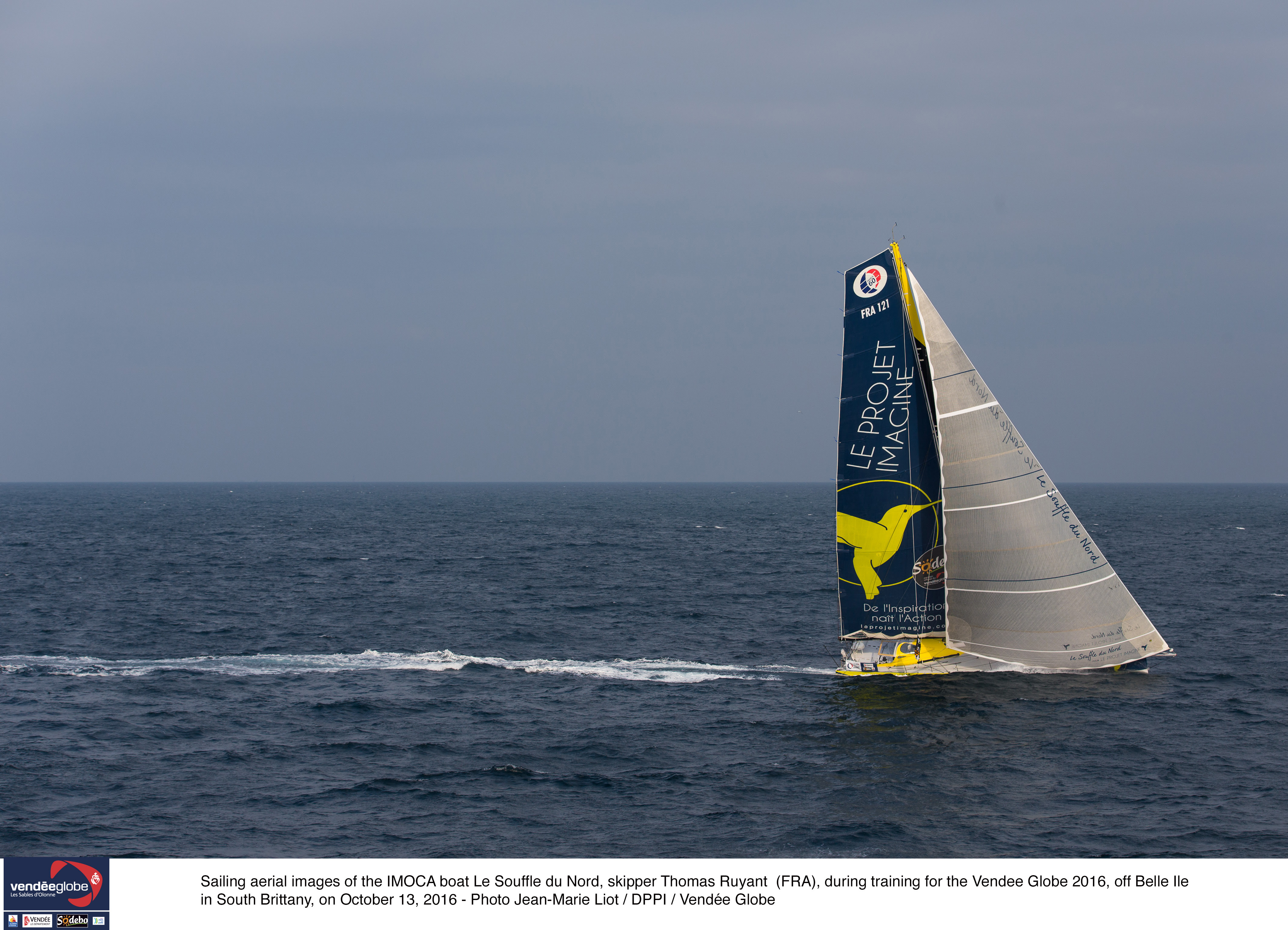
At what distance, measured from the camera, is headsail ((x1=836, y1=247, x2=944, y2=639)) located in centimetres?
3819

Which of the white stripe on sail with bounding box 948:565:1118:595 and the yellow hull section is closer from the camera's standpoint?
the white stripe on sail with bounding box 948:565:1118:595

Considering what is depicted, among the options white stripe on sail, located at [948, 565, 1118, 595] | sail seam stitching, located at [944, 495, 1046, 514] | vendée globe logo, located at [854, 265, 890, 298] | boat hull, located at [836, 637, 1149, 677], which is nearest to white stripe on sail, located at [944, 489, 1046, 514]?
sail seam stitching, located at [944, 495, 1046, 514]

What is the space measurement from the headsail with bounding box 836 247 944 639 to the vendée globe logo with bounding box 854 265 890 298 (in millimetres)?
33

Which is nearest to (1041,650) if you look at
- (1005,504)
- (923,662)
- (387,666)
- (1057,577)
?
(1057,577)

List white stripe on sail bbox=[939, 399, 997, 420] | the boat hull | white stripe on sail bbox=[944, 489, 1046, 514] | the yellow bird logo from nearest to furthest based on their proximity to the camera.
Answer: white stripe on sail bbox=[939, 399, 997, 420] → white stripe on sail bbox=[944, 489, 1046, 514] → the yellow bird logo → the boat hull

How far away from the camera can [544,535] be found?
5182 inches

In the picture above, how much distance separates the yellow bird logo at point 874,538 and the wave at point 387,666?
5612 millimetres

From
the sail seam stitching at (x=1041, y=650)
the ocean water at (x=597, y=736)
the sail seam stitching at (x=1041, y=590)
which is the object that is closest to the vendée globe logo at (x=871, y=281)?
the sail seam stitching at (x=1041, y=590)

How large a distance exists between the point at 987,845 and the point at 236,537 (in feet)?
377

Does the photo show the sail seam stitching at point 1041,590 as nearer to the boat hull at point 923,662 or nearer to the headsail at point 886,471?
the headsail at point 886,471

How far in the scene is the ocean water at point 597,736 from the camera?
1013 inches

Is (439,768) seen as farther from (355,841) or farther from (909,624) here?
(909,624)

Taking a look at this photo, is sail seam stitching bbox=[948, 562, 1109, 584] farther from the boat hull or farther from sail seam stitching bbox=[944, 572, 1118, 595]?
the boat hull
